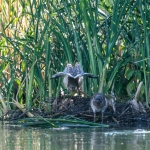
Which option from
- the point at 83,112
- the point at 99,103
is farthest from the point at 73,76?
the point at 99,103

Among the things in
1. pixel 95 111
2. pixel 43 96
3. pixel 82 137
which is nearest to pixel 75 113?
pixel 95 111

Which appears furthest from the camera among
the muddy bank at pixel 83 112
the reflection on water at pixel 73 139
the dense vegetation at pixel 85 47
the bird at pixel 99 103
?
the dense vegetation at pixel 85 47

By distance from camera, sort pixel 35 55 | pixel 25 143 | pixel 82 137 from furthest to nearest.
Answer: pixel 35 55 < pixel 82 137 < pixel 25 143

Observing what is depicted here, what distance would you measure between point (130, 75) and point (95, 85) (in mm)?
566

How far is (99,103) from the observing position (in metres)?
9.72

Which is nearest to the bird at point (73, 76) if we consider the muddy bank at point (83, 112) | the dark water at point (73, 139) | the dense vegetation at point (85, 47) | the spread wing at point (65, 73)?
the spread wing at point (65, 73)

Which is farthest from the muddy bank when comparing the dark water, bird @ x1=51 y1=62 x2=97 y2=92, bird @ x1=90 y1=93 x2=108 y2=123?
the dark water

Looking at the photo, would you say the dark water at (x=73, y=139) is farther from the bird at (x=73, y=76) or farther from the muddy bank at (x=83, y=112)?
the bird at (x=73, y=76)

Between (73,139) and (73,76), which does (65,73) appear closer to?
(73,76)

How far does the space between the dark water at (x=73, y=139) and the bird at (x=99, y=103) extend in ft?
2.18

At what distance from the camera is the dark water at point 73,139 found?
7.48 meters

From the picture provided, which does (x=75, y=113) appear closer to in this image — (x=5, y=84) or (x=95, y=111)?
(x=95, y=111)

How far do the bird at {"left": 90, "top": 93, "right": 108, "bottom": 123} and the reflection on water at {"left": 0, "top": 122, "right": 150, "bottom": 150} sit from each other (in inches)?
26.3

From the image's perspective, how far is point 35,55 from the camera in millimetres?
10570
